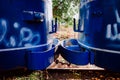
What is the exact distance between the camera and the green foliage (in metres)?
15.6

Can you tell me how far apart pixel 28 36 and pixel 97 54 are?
1.56 meters

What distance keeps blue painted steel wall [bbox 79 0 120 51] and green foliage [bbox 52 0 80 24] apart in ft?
34.2

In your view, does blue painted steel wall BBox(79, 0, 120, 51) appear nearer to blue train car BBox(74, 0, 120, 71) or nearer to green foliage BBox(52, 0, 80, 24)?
blue train car BBox(74, 0, 120, 71)

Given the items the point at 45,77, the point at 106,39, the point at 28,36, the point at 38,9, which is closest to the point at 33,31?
the point at 28,36

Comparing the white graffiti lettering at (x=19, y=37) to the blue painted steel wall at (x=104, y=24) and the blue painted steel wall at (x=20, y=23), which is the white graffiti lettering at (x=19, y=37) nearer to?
the blue painted steel wall at (x=20, y=23)

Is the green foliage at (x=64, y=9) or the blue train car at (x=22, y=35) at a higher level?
the green foliage at (x=64, y=9)

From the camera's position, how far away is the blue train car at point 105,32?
165 inches

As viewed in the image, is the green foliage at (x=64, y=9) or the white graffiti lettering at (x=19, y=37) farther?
the green foliage at (x=64, y=9)

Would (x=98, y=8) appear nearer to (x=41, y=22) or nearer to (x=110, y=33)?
(x=110, y=33)

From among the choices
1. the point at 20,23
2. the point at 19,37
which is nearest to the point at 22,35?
the point at 19,37

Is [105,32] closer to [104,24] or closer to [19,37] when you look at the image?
[104,24]

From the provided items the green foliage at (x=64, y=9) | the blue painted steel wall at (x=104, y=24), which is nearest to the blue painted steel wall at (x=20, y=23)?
the blue painted steel wall at (x=104, y=24)

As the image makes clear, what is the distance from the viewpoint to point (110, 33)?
430cm

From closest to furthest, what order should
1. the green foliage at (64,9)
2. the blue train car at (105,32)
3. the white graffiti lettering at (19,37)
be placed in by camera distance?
the white graffiti lettering at (19,37) < the blue train car at (105,32) < the green foliage at (64,9)
